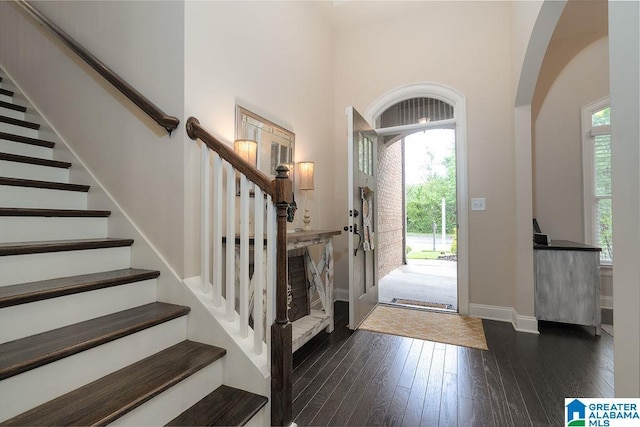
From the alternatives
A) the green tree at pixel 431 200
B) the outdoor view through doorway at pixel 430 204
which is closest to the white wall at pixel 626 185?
the outdoor view through doorway at pixel 430 204

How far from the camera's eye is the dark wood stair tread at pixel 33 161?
1.86 metres

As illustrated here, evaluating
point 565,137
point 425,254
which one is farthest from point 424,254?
point 565,137

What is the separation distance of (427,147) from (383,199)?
3695 millimetres

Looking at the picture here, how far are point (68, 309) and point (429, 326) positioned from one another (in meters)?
2.75

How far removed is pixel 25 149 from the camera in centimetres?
213

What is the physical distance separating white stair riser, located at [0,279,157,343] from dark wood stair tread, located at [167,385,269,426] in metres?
0.65

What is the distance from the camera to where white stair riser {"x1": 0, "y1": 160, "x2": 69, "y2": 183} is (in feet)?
6.18

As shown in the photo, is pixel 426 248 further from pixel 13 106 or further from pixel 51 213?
pixel 13 106

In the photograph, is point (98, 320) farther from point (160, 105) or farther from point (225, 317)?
point (160, 105)

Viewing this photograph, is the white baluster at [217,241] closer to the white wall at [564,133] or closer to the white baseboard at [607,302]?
the white wall at [564,133]

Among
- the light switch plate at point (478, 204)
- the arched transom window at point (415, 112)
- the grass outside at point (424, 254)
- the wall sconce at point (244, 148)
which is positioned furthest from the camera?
the grass outside at point (424, 254)

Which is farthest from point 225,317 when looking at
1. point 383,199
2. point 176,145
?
point 383,199

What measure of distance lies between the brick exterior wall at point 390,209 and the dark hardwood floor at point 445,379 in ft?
8.32

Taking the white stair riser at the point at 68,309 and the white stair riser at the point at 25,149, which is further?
the white stair riser at the point at 25,149
